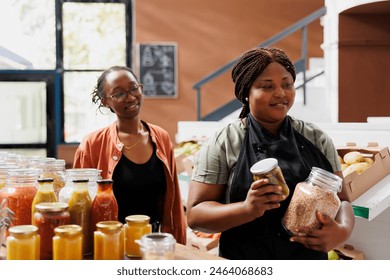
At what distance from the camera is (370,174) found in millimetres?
2324

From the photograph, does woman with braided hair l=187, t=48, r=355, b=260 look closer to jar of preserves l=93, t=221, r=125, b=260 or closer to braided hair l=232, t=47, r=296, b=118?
braided hair l=232, t=47, r=296, b=118

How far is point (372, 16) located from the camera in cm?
487

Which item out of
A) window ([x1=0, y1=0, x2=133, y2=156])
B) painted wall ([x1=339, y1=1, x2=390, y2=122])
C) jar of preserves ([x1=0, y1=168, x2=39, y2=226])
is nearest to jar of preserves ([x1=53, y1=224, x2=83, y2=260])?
jar of preserves ([x1=0, y1=168, x2=39, y2=226])

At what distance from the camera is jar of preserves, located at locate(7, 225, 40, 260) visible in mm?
1188

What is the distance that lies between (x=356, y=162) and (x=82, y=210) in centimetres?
151

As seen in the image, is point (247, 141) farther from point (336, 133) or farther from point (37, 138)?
point (37, 138)

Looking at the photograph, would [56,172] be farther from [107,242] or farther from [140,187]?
[107,242]

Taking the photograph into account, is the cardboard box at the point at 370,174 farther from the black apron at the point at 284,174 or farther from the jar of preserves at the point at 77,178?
the jar of preserves at the point at 77,178

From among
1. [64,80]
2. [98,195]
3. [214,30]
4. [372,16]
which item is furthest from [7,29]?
[98,195]

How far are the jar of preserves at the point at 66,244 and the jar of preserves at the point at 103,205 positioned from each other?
0.14 m

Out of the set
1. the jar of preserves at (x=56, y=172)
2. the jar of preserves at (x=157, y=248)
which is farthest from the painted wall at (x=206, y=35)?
the jar of preserves at (x=157, y=248)

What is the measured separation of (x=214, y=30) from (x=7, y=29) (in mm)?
2564
